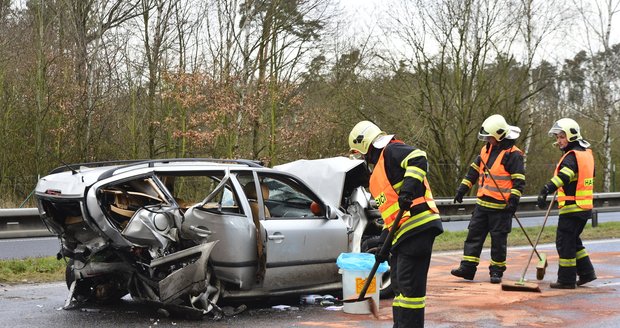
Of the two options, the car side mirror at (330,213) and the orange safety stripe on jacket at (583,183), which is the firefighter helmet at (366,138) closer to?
the car side mirror at (330,213)

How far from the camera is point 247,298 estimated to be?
702 centimetres

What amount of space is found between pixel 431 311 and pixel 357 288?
79 cm

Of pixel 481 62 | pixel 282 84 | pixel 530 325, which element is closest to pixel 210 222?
pixel 530 325

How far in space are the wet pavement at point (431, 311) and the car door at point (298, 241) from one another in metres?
0.33

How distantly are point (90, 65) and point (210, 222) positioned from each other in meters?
16.6

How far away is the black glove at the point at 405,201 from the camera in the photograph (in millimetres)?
5469

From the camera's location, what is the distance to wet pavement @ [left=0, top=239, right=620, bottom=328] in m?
6.65

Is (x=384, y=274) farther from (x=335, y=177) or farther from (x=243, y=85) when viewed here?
(x=243, y=85)

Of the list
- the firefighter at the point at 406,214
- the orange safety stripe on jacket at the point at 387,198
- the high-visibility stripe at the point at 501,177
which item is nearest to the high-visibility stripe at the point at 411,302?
the firefighter at the point at 406,214

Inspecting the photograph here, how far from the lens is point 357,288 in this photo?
7.07 meters

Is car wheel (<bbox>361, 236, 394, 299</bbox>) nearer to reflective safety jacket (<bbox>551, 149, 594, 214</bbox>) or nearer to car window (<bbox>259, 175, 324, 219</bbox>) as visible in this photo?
car window (<bbox>259, 175, 324, 219</bbox>)

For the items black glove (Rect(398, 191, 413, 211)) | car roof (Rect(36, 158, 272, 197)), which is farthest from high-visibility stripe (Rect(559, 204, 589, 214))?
black glove (Rect(398, 191, 413, 211))

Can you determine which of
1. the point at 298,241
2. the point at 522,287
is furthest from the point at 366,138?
the point at 522,287

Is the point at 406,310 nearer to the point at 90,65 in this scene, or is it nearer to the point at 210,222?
the point at 210,222
